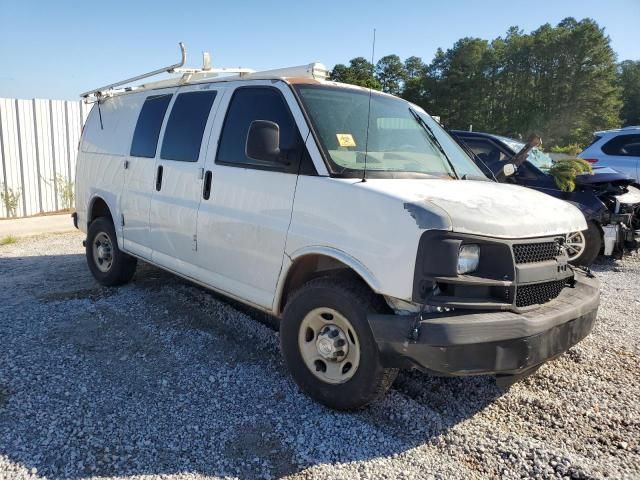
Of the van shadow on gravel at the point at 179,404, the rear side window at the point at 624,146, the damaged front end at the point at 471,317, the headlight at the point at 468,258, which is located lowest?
the van shadow on gravel at the point at 179,404

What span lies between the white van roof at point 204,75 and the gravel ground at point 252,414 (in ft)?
7.24

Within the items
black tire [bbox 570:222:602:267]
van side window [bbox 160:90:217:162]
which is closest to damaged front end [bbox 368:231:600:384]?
van side window [bbox 160:90:217:162]

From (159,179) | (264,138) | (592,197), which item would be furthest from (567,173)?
(159,179)

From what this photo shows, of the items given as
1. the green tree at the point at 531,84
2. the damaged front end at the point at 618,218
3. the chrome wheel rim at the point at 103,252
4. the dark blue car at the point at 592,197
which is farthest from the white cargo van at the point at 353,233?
the green tree at the point at 531,84

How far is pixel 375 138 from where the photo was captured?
3.64m

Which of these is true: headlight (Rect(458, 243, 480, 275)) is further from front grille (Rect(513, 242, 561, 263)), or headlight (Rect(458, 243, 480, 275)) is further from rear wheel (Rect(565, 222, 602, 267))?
rear wheel (Rect(565, 222, 602, 267))

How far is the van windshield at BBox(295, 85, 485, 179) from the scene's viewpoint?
11.1ft

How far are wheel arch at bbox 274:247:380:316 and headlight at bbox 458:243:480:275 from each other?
0.52 m

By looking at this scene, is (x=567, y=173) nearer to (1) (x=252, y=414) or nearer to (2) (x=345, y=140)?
(2) (x=345, y=140)

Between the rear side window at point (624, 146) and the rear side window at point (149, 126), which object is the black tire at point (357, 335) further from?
the rear side window at point (624, 146)

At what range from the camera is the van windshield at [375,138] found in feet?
11.1

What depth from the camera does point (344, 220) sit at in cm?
302

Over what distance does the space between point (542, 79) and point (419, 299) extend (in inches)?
2600

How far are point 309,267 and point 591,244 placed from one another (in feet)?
17.8
